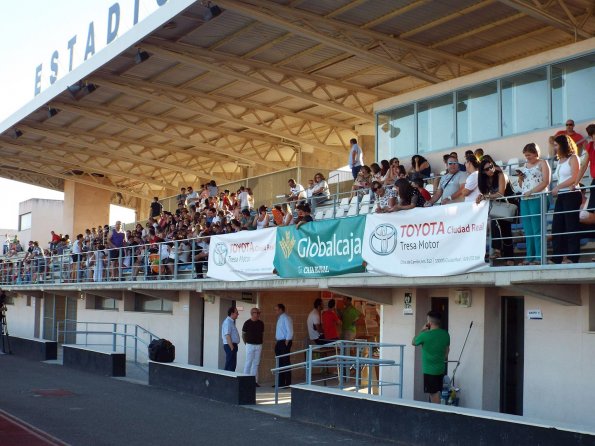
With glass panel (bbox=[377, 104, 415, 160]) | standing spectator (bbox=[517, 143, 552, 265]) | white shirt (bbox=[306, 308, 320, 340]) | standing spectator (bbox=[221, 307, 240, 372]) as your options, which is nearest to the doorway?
standing spectator (bbox=[517, 143, 552, 265])

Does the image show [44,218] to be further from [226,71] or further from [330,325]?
[330,325]

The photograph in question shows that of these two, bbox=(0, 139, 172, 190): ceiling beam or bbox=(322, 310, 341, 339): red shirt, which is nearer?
bbox=(322, 310, 341, 339): red shirt

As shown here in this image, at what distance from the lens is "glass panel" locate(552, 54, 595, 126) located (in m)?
16.4

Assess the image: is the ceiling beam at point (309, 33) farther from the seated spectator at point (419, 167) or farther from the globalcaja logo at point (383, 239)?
the globalcaja logo at point (383, 239)

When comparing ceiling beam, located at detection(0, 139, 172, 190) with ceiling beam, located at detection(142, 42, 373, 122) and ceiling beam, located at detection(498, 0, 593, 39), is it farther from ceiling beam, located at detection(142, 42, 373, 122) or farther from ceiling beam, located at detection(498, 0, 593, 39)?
ceiling beam, located at detection(498, 0, 593, 39)

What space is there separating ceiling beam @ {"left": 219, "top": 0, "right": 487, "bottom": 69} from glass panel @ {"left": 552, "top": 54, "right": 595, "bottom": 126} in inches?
193

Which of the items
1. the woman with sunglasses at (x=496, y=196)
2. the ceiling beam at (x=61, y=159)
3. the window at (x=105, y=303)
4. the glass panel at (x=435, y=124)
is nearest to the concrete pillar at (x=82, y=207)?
the ceiling beam at (x=61, y=159)

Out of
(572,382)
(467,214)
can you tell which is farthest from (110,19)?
(572,382)

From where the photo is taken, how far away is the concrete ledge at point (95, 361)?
71.0 feet

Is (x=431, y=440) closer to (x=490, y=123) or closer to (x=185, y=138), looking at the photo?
(x=490, y=123)

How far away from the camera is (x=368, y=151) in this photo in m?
30.8

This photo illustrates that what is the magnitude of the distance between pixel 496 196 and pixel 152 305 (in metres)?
17.0

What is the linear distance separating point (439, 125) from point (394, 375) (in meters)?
6.24

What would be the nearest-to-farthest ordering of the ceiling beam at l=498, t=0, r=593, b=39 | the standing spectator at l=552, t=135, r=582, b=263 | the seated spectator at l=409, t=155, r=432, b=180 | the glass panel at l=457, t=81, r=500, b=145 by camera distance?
the standing spectator at l=552, t=135, r=582, b=263, the seated spectator at l=409, t=155, r=432, b=180, the ceiling beam at l=498, t=0, r=593, b=39, the glass panel at l=457, t=81, r=500, b=145
